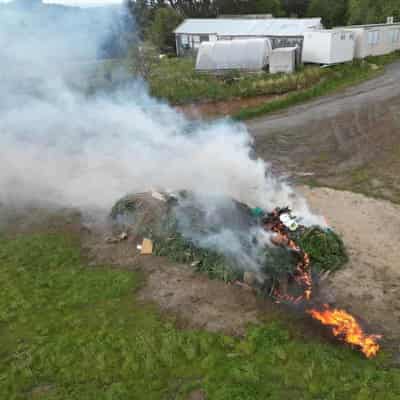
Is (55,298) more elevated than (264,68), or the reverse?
(264,68)

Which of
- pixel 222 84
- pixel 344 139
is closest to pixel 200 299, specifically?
pixel 344 139

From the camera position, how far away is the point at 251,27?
30203mm

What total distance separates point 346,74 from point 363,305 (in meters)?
20.9

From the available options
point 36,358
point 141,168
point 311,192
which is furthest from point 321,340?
point 141,168

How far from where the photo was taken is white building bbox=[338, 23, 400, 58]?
26.9 m

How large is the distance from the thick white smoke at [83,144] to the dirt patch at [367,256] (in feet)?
3.95

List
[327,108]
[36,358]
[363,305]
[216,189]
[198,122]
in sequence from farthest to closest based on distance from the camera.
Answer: [327,108] < [198,122] < [216,189] < [363,305] < [36,358]

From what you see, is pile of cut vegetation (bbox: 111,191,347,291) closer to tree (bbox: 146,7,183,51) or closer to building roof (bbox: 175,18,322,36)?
building roof (bbox: 175,18,322,36)

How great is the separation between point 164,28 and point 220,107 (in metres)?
15.0

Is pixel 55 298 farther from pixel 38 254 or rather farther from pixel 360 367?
pixel 360 367

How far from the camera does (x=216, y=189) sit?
11391 millimetres

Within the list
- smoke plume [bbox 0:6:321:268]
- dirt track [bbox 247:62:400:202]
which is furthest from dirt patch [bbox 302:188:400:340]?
dirt track [bbox 247:62:400:202]

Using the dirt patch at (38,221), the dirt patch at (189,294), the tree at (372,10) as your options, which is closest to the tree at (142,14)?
the dirt patch at (38,221)

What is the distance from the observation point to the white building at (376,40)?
26.9 metres
